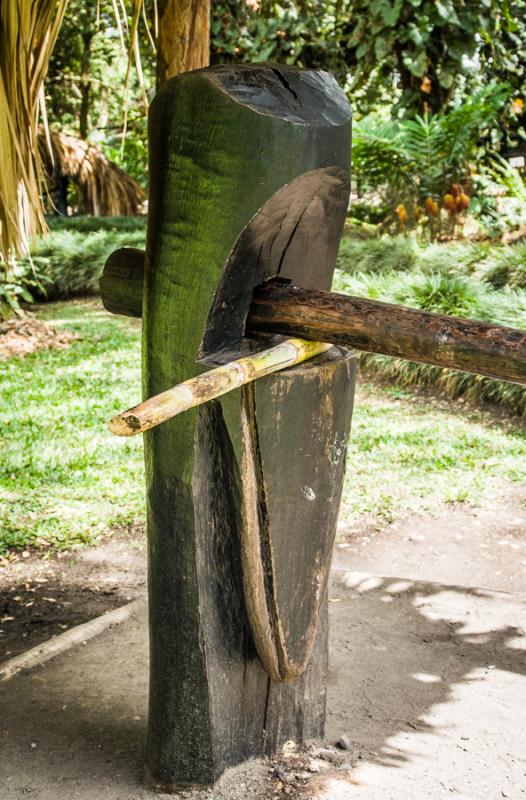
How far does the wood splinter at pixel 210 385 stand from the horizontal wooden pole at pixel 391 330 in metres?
0.07

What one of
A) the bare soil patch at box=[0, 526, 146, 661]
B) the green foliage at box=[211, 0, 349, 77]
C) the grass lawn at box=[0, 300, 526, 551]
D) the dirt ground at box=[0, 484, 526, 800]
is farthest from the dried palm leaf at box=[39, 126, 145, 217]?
the dirt ground at box=[0, 484, 526, 800]

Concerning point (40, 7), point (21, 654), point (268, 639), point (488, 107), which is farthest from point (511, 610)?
point (488, 107)

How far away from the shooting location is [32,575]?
11.3 feet

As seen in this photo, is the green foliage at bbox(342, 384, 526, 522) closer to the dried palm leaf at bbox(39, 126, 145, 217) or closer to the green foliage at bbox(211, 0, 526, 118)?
the green foliage at bbox(211, 0, 526, 118)

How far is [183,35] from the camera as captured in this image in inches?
136

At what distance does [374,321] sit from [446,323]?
0.13 meters

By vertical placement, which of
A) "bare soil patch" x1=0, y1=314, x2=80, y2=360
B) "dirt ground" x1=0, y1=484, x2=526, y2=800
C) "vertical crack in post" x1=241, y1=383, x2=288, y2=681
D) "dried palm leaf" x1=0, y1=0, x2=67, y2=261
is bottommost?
"bare soil patch" x1=0, y1=314, x2=80, y2=360

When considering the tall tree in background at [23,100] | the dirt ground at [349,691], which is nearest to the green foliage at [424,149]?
the dirt ground at [349,691]

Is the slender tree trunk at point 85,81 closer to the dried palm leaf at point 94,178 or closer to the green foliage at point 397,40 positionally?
the dried palm leaf at point 94,178

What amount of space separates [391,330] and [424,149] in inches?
369

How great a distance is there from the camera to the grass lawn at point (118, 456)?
13.3 ft

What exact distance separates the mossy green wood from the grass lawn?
1951 millimetres

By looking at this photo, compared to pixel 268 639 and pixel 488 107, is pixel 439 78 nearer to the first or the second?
pixel 488 107

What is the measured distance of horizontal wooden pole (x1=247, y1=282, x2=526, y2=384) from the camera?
5.05 ft
